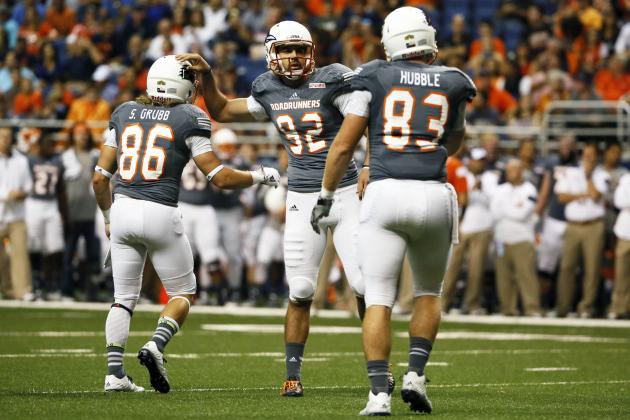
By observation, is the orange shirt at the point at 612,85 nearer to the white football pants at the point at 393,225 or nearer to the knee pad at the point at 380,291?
the white football pants at the point at 393,225

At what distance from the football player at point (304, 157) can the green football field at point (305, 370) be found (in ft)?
1.97

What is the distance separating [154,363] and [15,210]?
9792mm

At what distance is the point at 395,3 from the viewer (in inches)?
840

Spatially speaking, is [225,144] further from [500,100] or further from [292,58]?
[292,58]

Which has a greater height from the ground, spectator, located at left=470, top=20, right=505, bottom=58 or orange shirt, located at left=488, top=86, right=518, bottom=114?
spectator, located at left=470, top=20, right=505, bottom=58

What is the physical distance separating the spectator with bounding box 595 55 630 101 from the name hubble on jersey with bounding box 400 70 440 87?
475 inches

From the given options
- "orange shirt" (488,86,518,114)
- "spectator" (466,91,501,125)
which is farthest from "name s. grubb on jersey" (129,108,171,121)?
"orange shirt" (488,86,518,114)

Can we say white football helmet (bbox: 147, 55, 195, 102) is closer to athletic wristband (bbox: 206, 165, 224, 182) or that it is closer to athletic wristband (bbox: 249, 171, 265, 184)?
athletic wristband (bbox: 206, 165, 224, 182)

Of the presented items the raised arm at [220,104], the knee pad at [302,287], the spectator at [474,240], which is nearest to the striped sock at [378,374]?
the knee pad at [302,287]

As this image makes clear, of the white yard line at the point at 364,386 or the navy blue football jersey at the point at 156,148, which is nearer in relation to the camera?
the white yard line at the point at 364,386

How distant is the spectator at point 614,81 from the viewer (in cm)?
1855

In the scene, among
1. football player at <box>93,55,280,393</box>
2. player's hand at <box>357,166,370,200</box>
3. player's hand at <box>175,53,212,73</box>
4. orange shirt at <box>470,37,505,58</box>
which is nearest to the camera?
player's hand at <box>357,166,370,200</box>

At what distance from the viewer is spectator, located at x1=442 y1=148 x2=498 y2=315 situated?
15852 millimetres

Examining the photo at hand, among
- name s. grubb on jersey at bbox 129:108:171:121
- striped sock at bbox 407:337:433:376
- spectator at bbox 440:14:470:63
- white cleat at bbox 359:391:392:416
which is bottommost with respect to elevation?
white cleat at bbox 359:391:392:416
